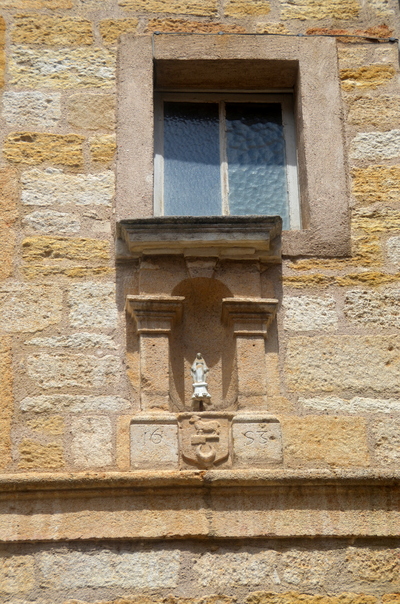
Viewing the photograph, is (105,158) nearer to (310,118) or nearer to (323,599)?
(310,118)

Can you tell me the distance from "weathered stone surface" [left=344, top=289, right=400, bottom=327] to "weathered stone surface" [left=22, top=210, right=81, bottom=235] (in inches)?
49.5

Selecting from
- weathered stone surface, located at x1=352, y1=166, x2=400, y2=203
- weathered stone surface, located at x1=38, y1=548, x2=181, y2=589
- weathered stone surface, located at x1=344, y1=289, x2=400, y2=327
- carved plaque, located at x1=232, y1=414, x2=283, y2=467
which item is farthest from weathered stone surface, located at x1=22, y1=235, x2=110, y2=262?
weathered stone surface, located at x1=38, y1=548, x2=181, y2=589

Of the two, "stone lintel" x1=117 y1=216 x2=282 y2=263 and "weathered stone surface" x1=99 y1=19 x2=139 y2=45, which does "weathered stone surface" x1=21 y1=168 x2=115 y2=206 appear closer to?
"stone lintel" x1=117 y1=216 x2=282 y2=263

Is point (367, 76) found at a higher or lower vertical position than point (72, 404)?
higher

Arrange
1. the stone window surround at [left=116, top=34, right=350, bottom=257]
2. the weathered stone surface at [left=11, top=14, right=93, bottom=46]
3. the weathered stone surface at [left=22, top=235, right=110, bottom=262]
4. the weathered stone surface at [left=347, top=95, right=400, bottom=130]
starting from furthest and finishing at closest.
A: 1. the weathered stone surface at [left=11, top=14, right=93, bottom=46]
2. the weathered stone surface at [left=347, top=95, right=400, bottom=130]
3. the stone window surround at [left=116, top=34, right=350, bottom=257]
4. the weathered stone surface at [left=22, top=235, right=110, bottom=262]

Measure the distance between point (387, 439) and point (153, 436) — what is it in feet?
3.15

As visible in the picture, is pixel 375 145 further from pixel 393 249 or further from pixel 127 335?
pixel 127 335

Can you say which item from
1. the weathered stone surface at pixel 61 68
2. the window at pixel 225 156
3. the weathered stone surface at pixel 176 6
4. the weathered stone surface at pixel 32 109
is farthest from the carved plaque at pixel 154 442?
the weathered stone surface at pixel 176 6

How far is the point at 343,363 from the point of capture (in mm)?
4281

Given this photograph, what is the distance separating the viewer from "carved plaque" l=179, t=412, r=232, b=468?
158 inches

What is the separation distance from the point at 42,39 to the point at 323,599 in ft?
9.71

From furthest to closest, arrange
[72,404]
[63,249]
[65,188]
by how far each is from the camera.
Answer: [65,188], [63,249], [72,404]

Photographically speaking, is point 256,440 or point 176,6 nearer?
point 256,440

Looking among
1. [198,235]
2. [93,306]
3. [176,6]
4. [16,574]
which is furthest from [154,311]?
[176,6]
